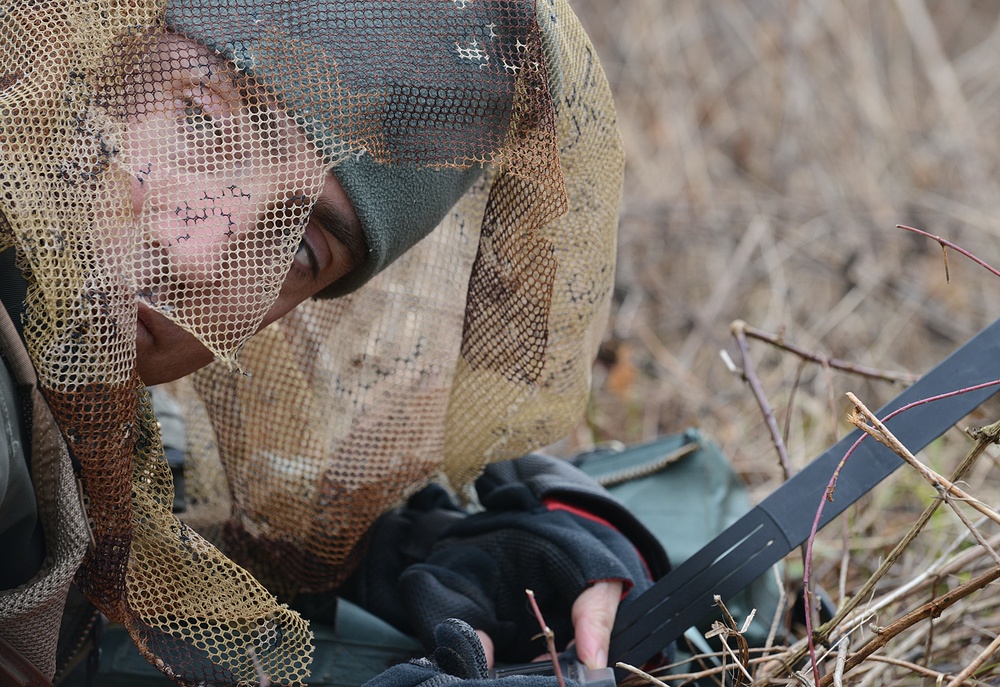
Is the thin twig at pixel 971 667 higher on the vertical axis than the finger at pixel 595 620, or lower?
higher

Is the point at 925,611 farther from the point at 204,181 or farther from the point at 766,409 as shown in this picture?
the point at 204,181

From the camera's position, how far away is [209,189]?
0.98 m

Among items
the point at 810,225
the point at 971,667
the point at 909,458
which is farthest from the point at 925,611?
the point at 810,225

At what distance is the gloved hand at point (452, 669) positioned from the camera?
985 millimetres

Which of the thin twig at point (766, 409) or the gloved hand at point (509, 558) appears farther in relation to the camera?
the thin twig at point (766, 409)

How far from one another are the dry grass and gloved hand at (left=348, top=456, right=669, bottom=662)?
14.3 inches

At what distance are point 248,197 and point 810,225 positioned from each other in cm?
254

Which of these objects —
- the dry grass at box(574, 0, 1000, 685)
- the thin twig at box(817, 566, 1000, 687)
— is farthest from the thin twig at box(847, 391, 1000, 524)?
the dry grass at box(574, 0, 1000, 685)

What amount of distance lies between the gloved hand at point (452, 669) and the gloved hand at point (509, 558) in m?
0.16

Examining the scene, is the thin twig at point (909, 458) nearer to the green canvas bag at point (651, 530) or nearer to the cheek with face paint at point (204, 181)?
A: the green canvas bag at point (651, 530)

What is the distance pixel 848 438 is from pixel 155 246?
2.73 feet

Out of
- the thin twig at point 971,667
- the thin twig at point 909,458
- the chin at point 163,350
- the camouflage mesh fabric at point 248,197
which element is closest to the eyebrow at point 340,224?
the camouflage mesh fabric at point 248,197

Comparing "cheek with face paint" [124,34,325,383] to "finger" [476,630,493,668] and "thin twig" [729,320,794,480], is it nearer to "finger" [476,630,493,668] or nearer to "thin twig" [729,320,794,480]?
"finger" [476,630,493,668]

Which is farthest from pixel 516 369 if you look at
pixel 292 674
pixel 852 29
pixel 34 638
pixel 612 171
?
pixel 852 29
